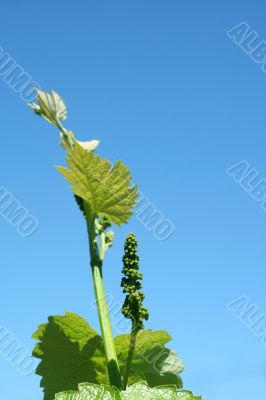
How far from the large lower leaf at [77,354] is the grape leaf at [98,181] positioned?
1.81ft

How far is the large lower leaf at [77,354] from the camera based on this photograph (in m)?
2.52

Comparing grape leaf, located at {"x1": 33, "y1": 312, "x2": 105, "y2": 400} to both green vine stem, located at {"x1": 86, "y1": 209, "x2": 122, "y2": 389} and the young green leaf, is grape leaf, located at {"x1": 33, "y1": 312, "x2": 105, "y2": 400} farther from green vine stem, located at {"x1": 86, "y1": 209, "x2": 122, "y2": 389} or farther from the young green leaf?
the young green leaf

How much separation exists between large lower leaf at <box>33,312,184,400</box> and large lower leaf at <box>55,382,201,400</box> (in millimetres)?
849

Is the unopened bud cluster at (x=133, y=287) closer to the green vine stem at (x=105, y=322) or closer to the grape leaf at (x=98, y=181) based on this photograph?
the green vine stem at (x=105, y=322)

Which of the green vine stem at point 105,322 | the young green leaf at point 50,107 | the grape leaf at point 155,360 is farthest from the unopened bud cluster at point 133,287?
the young green leaf at point 50,107

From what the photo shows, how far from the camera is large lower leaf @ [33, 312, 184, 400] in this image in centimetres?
252

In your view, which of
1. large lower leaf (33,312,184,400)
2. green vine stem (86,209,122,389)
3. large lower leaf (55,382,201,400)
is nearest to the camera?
large lower leaf (55,382,201,400)

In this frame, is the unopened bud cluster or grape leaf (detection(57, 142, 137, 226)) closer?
the unopened bud cluster

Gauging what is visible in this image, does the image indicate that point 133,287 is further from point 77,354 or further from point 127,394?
point 77,354

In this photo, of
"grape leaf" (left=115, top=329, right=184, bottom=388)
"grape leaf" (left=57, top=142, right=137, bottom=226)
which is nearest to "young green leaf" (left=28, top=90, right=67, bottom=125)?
"grape leaf" (left=57, top=142, right=137, bottom=226)

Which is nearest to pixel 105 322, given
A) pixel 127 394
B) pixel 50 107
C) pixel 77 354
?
pixel 127 394

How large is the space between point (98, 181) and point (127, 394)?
0.87m

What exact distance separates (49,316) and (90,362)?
0.26 metres

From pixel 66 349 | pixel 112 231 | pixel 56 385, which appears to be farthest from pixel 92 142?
pixel 56 385
